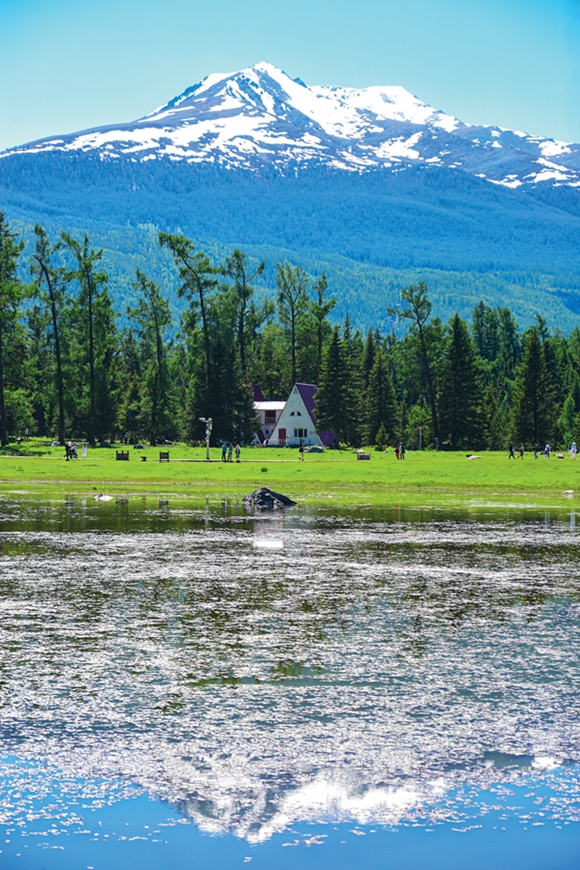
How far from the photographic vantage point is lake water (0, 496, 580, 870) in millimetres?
9125

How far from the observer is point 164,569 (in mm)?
23484

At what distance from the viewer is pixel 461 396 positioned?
112 metres

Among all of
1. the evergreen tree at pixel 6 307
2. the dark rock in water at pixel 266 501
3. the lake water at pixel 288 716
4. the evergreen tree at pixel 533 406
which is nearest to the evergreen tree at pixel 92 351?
the evergreen tree at pixel 6 307

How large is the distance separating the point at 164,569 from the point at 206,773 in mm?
13278

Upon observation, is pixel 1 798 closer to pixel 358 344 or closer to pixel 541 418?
pixel 541 418

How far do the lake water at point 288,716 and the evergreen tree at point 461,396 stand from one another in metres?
87.5

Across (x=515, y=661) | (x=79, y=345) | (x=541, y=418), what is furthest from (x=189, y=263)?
(x=515, y=661)

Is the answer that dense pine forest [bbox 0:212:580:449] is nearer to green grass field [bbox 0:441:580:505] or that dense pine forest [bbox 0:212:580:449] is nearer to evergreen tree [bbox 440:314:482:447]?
evergreen tree [bbox 440:314:482:447]

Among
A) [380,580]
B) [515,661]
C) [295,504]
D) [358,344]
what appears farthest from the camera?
[358,344]

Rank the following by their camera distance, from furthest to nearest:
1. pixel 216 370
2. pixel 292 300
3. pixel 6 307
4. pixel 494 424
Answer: pixel 292 300, pixel 494 424, pixel 216 370, pixel 6 307

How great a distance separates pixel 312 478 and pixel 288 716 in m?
50.3

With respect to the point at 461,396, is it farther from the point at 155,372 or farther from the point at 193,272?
the point at 155,372

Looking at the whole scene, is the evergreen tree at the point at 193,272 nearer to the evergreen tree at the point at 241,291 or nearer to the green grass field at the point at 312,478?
the evergreen tree at the point at 241,291

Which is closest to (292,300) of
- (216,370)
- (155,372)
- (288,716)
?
(155,372)
